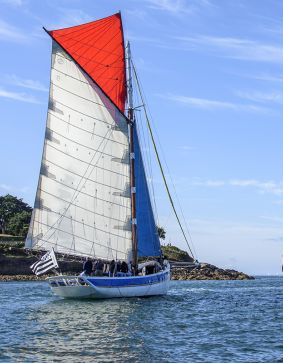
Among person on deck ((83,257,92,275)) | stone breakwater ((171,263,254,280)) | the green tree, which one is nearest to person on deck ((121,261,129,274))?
person on deck ((83,257,92,275))

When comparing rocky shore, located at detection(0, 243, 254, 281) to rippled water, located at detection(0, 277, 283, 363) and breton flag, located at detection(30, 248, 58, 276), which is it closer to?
breton flag, located at detection(30, 248, 58, 276)

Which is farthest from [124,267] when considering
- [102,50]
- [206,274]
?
[206,274]

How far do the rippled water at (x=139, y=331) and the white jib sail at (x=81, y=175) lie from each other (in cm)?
528

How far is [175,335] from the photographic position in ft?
118

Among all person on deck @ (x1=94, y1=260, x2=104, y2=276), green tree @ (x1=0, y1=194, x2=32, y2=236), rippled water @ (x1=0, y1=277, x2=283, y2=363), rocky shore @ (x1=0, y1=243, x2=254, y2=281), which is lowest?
rippled water @ (x1=0, y1=277, x2=283, y2=363)

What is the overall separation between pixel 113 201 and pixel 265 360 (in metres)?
30.8

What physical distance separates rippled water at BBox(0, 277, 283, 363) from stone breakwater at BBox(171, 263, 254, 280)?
74.3 metres

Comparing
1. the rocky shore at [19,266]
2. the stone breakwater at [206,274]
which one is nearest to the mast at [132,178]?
the rocky shore at [19,266]

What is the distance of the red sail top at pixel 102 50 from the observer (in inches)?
2331

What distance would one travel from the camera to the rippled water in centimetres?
2959

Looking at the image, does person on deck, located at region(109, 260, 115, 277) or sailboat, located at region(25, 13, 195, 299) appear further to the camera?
person on deck, located at region(109, 260, 115, 277)

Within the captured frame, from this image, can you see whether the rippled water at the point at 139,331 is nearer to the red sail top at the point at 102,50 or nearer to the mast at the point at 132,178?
→ the mast at the point at 132,178

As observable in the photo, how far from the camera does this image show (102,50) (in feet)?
201

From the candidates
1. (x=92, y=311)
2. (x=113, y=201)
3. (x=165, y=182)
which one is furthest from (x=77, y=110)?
(x=92, y=311)
